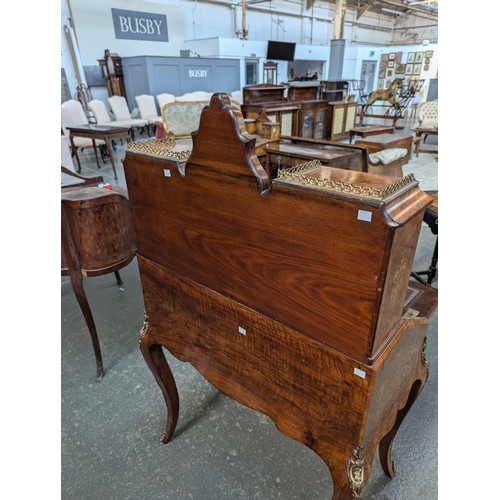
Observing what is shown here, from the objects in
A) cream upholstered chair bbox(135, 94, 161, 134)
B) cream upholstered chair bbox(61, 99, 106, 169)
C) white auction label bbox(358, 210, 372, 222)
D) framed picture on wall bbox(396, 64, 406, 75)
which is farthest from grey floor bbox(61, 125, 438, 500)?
framed picture on wall bbox(396, 64, 406, 75)

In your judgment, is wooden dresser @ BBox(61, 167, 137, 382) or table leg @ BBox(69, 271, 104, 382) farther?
table leg @ BBox(69, 271, 104, 382)

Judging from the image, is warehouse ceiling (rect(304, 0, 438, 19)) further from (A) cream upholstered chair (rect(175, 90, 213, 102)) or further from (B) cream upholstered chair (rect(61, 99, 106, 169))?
(B) cream upholstered chair (rect(61, 99, 106, 169))

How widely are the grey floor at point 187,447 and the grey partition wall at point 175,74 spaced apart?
23.6ft

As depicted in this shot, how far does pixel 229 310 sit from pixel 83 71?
340 inches

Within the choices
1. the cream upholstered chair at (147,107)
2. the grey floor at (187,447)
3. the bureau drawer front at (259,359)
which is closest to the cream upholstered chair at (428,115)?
the cream upholstered chair at (147,107)

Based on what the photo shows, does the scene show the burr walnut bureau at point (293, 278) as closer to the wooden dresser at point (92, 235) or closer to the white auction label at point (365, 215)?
the white auction label at point (365, 215)

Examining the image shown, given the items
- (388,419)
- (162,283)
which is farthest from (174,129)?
(388,419)

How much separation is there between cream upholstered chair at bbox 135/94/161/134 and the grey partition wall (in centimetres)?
53

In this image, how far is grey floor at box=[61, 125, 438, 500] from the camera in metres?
1.29

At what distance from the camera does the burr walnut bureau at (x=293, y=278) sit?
61 cm

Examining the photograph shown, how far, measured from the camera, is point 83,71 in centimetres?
766

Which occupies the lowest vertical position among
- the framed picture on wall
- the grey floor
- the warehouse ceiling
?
the grey floor

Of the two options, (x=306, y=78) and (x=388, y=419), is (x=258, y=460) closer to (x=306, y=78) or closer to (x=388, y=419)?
(x=388, y=419)

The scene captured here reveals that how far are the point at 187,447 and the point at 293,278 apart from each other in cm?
110
